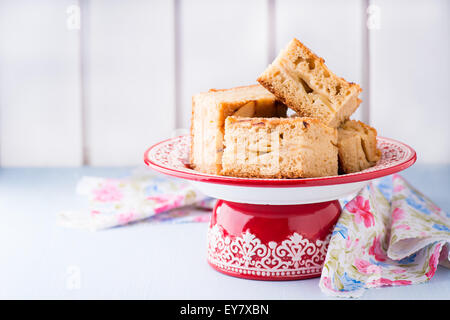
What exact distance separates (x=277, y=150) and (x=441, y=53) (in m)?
1.22

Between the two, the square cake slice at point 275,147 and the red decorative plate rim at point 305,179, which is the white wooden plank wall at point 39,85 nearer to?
the red decorative plate rim at point 305,179

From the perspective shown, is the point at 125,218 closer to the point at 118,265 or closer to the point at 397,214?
the point at 118,265

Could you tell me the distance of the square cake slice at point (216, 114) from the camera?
3.41ft

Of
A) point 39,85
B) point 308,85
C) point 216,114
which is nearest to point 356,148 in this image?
point 308,85

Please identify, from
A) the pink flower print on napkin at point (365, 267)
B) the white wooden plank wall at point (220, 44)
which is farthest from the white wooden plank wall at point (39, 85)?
the pink flower print on napkin at point (365, 267)

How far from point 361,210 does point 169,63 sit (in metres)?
1.03

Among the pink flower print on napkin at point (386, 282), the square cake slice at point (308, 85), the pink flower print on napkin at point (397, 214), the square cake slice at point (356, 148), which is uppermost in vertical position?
the square cake slice at point (308, 85)

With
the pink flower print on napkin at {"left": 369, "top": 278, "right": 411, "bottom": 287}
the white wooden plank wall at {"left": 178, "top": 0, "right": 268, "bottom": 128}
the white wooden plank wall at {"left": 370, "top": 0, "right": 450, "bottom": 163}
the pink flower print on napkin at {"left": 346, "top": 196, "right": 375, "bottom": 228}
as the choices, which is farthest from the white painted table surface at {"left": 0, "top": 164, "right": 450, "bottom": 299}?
the white wooden plank wall at {"left": 178, "top": 0, "right": 268, "bottom": 128}

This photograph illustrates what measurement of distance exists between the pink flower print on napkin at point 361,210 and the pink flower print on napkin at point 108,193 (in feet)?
2.11

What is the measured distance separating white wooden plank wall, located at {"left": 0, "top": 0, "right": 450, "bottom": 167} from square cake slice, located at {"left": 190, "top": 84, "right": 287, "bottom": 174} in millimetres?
862

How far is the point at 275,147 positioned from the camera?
3.12ft

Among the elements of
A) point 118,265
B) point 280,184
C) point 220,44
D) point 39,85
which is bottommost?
point 118,265

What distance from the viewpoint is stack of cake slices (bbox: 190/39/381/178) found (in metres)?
0.95

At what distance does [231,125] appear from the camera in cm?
98
